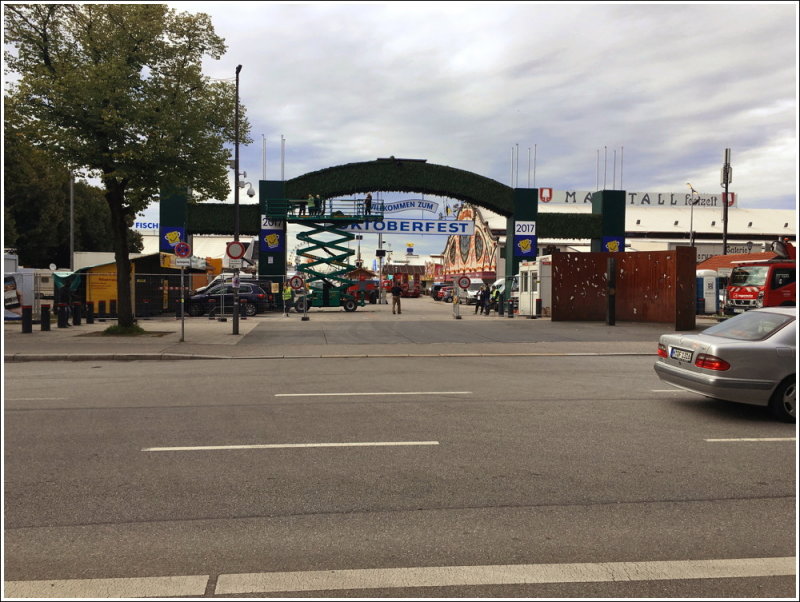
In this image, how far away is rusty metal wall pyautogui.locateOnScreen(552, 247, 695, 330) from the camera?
81.5 feet

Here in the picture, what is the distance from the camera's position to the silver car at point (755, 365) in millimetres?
7926

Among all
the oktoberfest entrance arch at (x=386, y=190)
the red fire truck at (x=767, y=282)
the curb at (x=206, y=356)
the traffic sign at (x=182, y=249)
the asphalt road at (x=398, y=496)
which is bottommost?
the curb at (x=206, y=356)

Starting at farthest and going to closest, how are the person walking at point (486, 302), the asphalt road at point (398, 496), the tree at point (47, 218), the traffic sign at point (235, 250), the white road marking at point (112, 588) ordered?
the tree at point (47, 218) → the person walking at point (486, 302) → the traffic sign at point (235, 250) → the asphalt road at point (398, 496) → the white road marking at point (112, 588)

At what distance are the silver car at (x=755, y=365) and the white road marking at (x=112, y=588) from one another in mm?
6759

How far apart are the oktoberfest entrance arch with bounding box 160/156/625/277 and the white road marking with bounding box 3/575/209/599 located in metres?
34.3

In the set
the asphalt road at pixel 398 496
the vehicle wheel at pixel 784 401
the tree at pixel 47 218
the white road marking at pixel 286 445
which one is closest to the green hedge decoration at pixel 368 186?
the tree at pixel 47 218

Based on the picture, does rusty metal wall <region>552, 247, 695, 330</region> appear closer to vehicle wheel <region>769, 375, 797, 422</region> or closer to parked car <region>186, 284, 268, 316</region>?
parked car <region>186, 284, 268, 316</region>

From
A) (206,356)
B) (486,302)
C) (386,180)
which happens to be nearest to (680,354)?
(206,356)

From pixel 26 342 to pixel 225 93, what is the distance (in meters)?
10.5

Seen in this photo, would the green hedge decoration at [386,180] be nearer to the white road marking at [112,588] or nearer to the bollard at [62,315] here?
the bollard at [62,315]

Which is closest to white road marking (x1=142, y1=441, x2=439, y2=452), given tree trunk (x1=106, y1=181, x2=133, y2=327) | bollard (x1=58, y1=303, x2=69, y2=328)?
tree trunk (x1=106, y1=181, x2=133, y2=327)

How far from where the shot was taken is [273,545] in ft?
14.0

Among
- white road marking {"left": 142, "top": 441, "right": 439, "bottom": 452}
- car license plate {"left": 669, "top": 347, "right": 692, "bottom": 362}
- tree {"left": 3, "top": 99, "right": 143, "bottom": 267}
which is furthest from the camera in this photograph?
tree {"left": 3, "top": 99, "right": 143, "bottom": 267}

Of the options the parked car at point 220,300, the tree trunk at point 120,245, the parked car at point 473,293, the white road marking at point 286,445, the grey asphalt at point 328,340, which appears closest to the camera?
the white road marking at point 286,445
